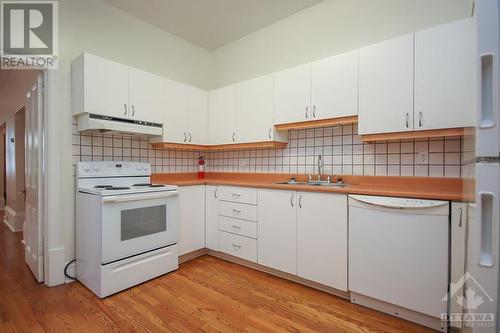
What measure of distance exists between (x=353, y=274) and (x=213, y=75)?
3.10 meters

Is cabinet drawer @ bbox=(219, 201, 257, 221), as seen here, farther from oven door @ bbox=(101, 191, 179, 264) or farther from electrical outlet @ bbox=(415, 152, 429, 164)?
electrical outlet @ bbox=(415, 152, 429, 164)

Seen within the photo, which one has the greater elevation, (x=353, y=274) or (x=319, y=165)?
(x=319, y=165)

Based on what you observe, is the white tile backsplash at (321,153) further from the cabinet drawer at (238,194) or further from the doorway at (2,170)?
→ the doorway at (2,170)

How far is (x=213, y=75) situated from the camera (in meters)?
3.61

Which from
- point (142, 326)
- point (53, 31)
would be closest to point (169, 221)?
point (142, 326)

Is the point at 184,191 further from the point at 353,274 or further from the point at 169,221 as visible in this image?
the point at 353,274

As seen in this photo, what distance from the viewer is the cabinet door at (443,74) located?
159 centimetres

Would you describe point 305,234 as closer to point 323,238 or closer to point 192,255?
point 323,238

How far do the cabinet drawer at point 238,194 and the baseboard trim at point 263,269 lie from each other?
2.08ft

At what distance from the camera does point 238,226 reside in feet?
8.23

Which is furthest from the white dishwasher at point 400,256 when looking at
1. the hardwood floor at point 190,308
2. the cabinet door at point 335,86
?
the cabinet door at point 335,86

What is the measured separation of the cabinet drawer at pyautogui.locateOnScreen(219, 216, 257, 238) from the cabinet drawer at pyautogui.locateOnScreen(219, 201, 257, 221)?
4 centimetres

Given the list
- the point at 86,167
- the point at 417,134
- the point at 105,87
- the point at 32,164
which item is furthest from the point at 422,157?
the point at 32,164

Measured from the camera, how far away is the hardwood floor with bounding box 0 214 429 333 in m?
1.57
